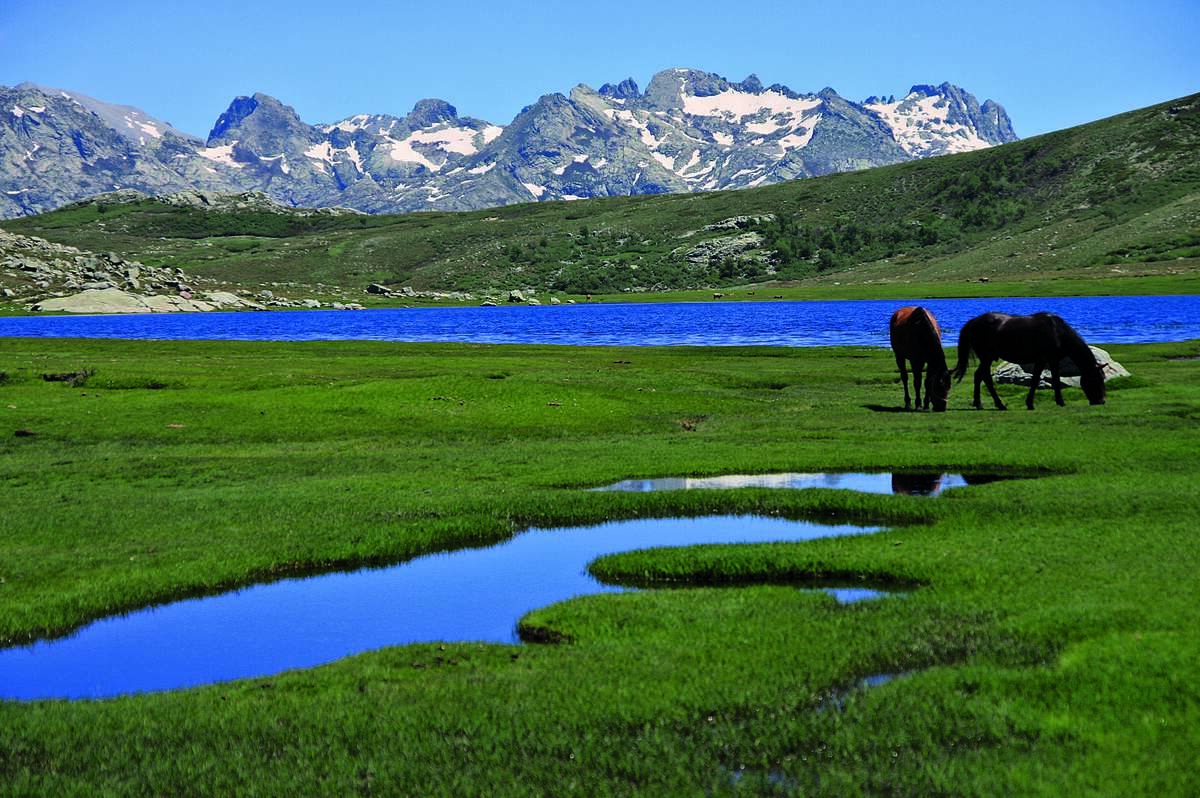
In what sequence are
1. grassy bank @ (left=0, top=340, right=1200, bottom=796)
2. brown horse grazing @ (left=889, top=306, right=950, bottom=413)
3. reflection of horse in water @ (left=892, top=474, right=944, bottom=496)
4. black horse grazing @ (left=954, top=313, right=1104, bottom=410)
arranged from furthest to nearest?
brown horse grazing @ (left=889, top=306, right=950, bottom=413), black horse grazing @ (left=954, top=313, right=1104, bottom=410), reflection of horse in water @ (left=892, top=474, right=944, bottom=496), grassy bank @ (left=0, top=340, right=1200, bottom=796)

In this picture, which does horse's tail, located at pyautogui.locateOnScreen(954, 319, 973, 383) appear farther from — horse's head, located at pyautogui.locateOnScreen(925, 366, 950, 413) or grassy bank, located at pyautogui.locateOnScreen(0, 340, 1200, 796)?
grassy bank, located at pyautogui.locateOnScreen(0, 340, 1200, 796)

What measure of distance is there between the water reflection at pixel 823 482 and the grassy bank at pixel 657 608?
584mm

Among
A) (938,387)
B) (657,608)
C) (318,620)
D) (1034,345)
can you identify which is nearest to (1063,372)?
(1034,345)

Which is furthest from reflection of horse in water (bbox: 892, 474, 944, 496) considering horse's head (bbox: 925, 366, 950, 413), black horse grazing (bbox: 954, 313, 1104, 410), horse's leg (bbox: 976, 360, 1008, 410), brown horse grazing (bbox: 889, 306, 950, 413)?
horse's leg (bbox: 976, 360, 1008, 410)

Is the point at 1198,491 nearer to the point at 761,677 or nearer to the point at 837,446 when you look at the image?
the point at 837,446

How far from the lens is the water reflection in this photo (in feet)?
93.4

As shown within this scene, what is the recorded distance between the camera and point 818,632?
14.7m

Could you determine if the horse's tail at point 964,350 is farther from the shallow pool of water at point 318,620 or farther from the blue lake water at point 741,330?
the blue lake water at point 741,330

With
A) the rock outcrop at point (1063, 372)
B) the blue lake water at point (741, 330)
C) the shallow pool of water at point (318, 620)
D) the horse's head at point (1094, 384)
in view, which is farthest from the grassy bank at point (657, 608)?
the blue lake water at point (741, 330)

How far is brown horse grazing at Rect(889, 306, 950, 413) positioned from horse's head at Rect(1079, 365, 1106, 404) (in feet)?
18.9

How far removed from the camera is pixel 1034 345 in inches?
1726

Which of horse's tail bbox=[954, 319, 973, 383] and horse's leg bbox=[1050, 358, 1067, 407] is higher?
horse's tail bbox=[954, 319, 973, 383]

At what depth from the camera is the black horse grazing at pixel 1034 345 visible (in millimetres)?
43375

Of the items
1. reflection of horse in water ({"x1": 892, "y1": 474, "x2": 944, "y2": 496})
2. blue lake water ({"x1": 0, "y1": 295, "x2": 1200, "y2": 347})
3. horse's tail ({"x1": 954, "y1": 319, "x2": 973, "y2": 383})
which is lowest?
blue lake water ({"x1": 0, "y1": 295, "x2": 1200, "y2": 347})
